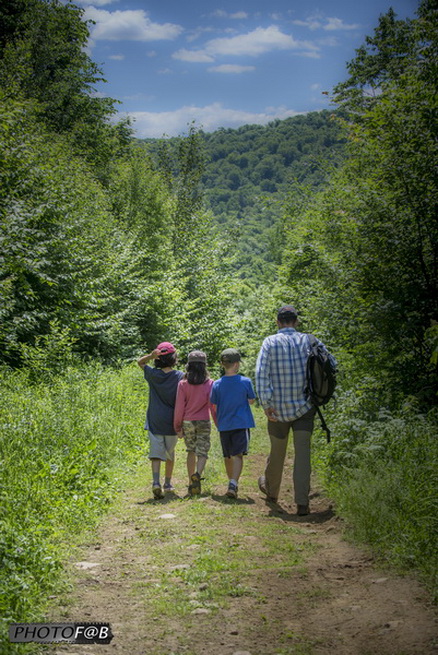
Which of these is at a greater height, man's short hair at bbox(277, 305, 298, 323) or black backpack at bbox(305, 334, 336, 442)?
man's short hair at bbox(277, 305, 298, 323)

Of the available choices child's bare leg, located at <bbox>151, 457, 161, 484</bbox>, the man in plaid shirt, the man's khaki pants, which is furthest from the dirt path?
child's bare leg, located at <bbox>151, 457, 161, 484</bbox>

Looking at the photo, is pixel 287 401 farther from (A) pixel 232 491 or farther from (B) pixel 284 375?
(A) pixel 232 491

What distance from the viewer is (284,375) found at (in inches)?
264

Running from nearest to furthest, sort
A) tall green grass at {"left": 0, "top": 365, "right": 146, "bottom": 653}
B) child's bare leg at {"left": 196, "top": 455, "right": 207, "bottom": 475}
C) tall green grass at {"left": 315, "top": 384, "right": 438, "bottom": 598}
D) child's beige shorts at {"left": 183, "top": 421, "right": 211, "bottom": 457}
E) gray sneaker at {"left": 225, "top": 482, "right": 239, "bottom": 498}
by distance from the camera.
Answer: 1. tall green grass at {"left": 0, "top": 365, "right": 146, "bottom": 653}
2. tall green grass at {"left": 315, "top": 384, "right": 438, "bottom": 598}
3. gray sneaker at {"left": 225, "top": 482, "right": 239, "bottom": 498}
4. child's bare leg at {"left": 196, "top": 455, "right": 207, "bottom": 475}
5. child's beige shorts at {"left": 183, "top": 421, "right": 211, "bottom": 457}

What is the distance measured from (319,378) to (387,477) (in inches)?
56.6

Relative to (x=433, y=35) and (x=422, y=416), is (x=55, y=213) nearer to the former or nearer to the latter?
(x=433, y=35)

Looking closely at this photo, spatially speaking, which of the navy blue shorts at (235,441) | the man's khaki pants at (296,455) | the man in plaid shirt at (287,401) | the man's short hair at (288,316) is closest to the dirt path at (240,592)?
the man's khaki pants at (296,455)

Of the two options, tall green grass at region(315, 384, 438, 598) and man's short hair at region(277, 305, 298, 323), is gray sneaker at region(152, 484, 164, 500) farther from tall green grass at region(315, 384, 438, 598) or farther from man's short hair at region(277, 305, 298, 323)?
man's short hair at region(277, 305, 298, 323)

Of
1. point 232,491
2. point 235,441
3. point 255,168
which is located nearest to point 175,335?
point 235,441

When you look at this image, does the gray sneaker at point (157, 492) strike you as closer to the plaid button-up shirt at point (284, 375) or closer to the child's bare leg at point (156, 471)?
the child's bare leg at point (156, 471)

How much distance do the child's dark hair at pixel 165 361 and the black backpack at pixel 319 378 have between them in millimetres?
1781

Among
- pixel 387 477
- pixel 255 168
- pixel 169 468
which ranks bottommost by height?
pixel 169 468

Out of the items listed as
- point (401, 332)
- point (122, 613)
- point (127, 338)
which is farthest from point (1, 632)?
point (127, 338)

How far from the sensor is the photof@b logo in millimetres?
3400
